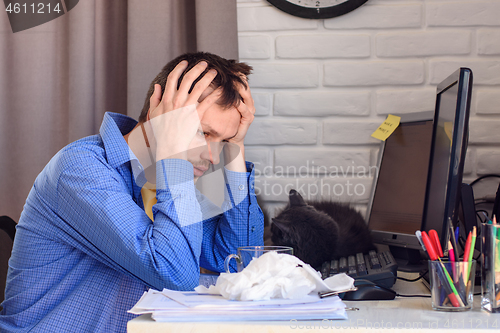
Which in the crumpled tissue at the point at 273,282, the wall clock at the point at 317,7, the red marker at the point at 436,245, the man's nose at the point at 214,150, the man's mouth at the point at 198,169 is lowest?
the crumpled tissue at the point at 273,282

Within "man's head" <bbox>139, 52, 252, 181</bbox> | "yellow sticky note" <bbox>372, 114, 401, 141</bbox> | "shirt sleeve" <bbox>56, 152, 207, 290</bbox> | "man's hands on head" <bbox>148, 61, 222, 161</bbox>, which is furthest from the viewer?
"yellow sticky note" <bbox>372, 114, 401, 141</bbox>

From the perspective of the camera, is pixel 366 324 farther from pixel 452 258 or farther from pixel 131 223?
pixel 131 223

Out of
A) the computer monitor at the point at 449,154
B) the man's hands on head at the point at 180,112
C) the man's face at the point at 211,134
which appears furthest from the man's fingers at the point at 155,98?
the computer monitor at the point at 449,154

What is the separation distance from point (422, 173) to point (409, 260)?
245 millimetres

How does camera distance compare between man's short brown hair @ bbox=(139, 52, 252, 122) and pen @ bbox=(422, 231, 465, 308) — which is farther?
man's short brown hair @ bbox=(139, 52, 252, 122)

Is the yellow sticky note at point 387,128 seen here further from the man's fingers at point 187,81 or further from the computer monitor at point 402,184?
the man's fingers at point 187,81

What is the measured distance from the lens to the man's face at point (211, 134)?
99cm

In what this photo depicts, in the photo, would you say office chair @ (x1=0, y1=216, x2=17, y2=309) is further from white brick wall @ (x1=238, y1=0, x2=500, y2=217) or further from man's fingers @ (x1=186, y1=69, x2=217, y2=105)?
white brick wall @ (x1=238, y1=0, x2=500, y2=217)

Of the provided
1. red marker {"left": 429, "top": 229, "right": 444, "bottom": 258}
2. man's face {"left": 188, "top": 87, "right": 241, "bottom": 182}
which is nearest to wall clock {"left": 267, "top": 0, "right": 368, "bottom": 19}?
man's face {"left": 188, "top": 87, "right": 241, "bottom": 182}

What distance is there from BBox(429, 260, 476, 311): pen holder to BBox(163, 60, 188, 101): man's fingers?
0.64 metres

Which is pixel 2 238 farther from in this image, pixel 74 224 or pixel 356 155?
pixel 356 155

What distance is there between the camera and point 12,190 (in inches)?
56.7

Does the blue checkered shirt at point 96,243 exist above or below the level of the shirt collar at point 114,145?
below

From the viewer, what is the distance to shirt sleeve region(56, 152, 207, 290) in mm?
748
